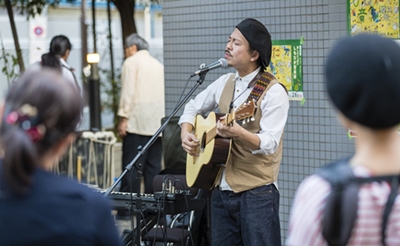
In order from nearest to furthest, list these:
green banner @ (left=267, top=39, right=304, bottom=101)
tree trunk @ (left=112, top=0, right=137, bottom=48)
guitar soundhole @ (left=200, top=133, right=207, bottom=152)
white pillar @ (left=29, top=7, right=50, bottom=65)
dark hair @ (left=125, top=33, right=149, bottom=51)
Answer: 1. guitar soundhole @ (left=200, top=133, right=207, bottom=152)
2. green banner @ (left=267, top=39, right=304, bottom=101)
3. dark hair @ (left=125, top=33, right=149, bottom=51)
4. tree trunk @ (left=112, top=0, right=137, bottom=48)
5. white pillar @ (left=29, top=7, right=50, bottom=65)

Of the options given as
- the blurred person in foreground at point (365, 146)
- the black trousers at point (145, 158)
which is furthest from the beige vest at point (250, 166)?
the black trousers at point (145, 158)

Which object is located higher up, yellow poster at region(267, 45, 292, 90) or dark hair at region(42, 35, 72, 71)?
dark hair at region(42, 35, 72, 71)

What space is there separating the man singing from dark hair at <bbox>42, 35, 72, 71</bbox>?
2.79m

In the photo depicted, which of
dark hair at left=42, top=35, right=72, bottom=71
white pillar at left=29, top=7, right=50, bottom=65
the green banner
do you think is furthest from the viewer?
white pillar at left=29, top=7, right=50, bottom=65

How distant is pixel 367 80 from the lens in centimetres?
108

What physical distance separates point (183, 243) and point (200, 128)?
34.9 inches

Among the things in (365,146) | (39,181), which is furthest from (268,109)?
(39,181)

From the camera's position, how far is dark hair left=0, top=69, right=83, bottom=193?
1132 millimetres

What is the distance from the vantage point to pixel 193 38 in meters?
4.11

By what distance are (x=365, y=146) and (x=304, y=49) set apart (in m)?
2.52

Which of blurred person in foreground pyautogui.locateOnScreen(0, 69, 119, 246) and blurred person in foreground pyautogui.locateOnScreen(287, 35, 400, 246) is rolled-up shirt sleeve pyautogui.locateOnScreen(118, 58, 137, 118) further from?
blurred person in foreground pyautogui.locateOnScreen(287, 35, 400, 246)

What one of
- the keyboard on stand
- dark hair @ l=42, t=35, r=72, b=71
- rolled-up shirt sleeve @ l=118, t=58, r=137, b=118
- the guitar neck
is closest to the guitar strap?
the guitar neck

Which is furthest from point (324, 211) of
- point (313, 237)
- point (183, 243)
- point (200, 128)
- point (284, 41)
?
point (284, 41)

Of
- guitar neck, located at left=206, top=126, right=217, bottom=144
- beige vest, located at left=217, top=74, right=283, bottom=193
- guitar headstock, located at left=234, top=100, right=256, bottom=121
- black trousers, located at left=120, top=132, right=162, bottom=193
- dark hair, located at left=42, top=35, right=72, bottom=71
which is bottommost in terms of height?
black trousers, located at left=120, top=132, right=162, bottom=193
